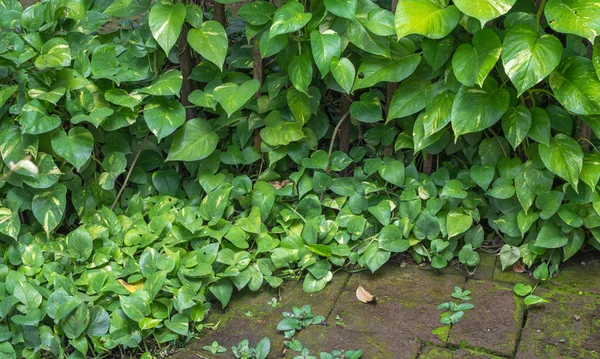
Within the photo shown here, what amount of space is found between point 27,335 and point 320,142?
1484 mm

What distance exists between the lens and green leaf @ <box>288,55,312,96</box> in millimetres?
2787

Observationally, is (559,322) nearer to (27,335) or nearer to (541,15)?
(541,15)

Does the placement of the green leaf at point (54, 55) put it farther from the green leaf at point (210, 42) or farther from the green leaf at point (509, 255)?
the green leaf at point (509, 255)

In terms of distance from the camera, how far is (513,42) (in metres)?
2.48

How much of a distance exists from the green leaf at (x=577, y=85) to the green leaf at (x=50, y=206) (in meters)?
1.92

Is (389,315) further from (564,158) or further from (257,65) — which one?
(257,65)

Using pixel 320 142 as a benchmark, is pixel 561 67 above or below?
above

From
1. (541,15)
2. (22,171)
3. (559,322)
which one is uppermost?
(541,15)

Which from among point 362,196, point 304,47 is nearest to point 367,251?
point 362,196

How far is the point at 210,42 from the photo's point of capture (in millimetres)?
2787

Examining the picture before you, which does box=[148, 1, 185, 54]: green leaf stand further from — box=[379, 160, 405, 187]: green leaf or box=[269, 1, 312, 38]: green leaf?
box=[379, 160, 405, 187]: green leaf

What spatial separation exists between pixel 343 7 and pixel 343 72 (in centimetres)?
24

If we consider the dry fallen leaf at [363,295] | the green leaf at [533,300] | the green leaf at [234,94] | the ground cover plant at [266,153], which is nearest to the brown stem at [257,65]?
the ground cover plant at [266,153]

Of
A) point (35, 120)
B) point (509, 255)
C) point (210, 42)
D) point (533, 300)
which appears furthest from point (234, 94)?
point (533, 300)
